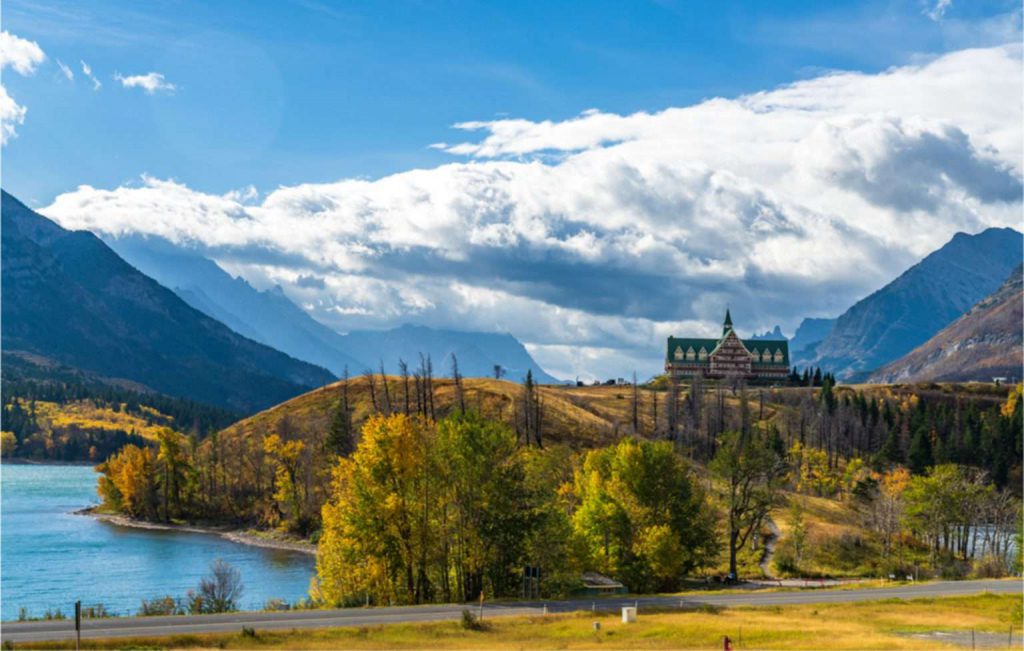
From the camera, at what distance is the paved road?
56312mm

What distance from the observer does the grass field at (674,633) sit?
55.1 m

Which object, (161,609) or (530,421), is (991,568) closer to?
(161,609)

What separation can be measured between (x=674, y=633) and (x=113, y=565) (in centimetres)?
9175

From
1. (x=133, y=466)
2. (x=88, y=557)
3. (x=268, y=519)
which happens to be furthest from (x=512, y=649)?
(x=133, y=466)

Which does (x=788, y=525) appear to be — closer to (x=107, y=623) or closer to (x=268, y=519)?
(x=268, y=519)

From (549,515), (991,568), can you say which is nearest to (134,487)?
(549,515)

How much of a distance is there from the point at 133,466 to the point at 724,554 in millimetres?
119955

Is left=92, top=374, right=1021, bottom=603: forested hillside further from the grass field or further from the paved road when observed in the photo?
the grass field

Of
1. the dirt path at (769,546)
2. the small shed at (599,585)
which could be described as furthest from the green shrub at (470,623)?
the dirt path at (769,546)

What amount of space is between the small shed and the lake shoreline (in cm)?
6531

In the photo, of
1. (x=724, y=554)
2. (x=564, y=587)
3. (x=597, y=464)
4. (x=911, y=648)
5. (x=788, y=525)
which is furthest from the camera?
(x=788, y=525)

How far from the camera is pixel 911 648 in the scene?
174 feet

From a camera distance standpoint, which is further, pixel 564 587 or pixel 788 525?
pixel 788 525

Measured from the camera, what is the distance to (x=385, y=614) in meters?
66.8
